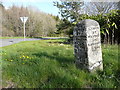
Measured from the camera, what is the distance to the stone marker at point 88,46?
310 cm

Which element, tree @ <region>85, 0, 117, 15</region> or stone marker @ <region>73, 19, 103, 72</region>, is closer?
stone marker @ <region>73, 19, 103, 72</region>

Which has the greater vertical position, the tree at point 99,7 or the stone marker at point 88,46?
the tree at point 99,7

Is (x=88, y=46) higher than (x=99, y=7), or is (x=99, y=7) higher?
(x=99, y=7)

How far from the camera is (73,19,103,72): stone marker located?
3105 mm

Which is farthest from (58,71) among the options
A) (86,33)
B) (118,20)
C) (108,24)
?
(118,20)

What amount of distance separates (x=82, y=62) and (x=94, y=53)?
1.47ft

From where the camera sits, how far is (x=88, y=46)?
3094 millimetres

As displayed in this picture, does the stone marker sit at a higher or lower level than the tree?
lower

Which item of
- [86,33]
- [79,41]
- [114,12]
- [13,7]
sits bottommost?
[79,41]

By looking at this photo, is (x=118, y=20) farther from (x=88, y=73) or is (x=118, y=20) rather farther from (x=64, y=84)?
(x=64, y=84)

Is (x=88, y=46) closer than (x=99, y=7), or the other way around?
(x=88, y=46)

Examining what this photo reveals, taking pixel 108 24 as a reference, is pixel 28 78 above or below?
below

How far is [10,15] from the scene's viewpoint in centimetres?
3272

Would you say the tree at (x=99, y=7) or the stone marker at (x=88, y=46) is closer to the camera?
the stone marker at (x=88, y=46)
